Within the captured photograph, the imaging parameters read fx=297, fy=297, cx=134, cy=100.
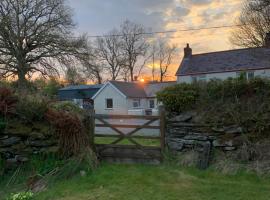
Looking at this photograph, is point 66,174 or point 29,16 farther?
point 29,16

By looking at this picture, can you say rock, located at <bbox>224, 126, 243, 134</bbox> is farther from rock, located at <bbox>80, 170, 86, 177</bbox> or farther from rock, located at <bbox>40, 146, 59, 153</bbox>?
rock, located at <bbox>40, 146, 59, 153</bbox>

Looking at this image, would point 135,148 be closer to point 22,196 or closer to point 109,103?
point 22,196

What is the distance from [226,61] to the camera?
90.0 feet

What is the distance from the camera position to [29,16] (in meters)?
26.1

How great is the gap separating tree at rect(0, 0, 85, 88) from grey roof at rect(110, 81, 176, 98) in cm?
573

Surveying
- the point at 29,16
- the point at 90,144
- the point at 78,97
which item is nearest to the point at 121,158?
the point at 90,144

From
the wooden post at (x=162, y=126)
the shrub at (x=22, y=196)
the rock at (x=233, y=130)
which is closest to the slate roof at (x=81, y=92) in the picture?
the wooden post at (x=162, y=126)

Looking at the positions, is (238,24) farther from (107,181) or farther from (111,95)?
(107,181)

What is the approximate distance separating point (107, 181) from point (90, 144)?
6.25 feet

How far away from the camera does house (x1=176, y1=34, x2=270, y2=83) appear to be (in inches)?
973

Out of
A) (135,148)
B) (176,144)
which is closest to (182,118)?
(176,144)

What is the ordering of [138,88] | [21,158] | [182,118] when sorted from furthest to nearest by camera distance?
[138,88], [182,118], [21,158]

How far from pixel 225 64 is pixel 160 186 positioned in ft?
75.7

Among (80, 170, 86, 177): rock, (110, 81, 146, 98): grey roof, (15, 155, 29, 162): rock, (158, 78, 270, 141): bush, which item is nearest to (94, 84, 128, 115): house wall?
(110, 81, 146, 98): grey roof
